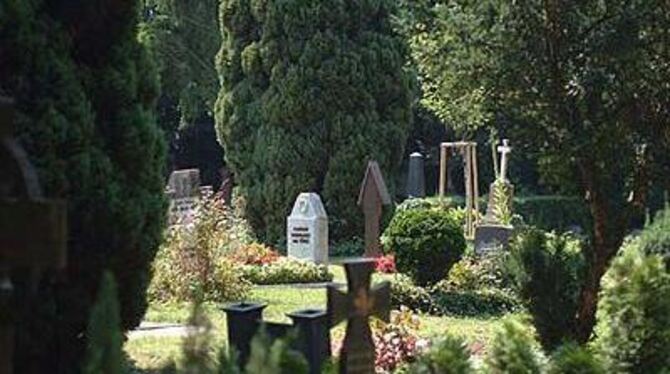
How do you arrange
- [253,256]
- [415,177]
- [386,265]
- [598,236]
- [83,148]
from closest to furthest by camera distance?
1. [83,148]
2. [598,236]
3. [386,265]
4. [253,256]
5. [415,177]

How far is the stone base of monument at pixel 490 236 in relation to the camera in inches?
682

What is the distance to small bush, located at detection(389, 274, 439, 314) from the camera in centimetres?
1288

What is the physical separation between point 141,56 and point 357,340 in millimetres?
3103

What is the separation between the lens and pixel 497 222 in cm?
2067

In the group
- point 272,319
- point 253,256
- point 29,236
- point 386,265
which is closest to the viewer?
point 29,236

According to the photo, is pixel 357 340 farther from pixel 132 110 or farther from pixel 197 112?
pixel 197 112

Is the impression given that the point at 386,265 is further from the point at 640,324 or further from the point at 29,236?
the point at 29,236

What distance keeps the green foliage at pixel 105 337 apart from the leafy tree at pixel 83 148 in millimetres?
3452

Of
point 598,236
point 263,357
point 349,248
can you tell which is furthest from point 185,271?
point 263,357

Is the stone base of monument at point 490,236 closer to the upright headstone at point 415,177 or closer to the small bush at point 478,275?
the small bush at point 478,275

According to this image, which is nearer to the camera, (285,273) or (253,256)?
(285,273)

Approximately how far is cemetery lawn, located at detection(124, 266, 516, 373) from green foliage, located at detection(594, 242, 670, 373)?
2.41 meters

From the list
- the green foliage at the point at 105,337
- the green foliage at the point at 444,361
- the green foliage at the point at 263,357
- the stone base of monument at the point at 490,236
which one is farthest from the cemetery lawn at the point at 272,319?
the green foliage at the point at 105,337

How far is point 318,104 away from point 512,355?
17442 millimetres
